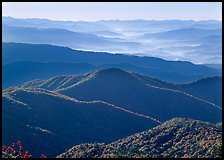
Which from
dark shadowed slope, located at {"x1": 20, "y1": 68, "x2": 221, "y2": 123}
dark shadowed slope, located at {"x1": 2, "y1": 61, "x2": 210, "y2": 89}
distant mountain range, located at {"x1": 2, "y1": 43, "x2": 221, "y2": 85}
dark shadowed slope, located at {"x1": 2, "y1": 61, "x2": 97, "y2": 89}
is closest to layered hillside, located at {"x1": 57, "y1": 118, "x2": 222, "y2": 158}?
dark shadowed slope, located at {"x1": 20, "y1": 68, "x2": 221, "y2": 123}

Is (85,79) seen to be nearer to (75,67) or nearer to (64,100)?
(64,100)

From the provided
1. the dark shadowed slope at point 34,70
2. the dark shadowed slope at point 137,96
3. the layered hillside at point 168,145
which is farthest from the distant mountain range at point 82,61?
the layered hillside at point 168,145

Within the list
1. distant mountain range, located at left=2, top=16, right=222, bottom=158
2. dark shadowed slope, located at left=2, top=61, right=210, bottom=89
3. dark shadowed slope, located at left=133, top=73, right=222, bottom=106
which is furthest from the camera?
dark shadowed slope, located at left=2, top=61, right=210, bottom=89

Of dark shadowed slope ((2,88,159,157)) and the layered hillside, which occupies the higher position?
the layered hillside

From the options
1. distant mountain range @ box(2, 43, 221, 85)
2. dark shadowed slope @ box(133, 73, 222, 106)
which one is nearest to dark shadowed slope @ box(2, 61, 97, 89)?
distant mountain range @ box(2, 43, 221, 85)

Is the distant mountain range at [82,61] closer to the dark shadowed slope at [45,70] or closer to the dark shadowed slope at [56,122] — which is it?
the dark shadowed slope at [45,70]

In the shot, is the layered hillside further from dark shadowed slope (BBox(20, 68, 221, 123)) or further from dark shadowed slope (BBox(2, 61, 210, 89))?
dark shadowed slope (BBox(2, 61, 210, 89))

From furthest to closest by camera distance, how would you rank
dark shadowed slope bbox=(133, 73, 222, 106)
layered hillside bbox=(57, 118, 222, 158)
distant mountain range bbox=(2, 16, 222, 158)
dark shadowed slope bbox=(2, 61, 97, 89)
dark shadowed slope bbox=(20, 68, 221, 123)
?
dark shadowed slope bbox=(2, 61, 97, 89), dark shadowed slope bbox=(133, 73, 222, 106), dark shadowed slope bbox=(20, 68, 221, 123), distant mountain range bbox=(2, 16, 222, 158), layered hillside bbox=(57, 118, 222, 158)

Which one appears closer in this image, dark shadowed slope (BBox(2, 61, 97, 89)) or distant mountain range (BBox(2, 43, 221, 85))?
dark shadowed slope (BBox(2, 61, 97, 89))
